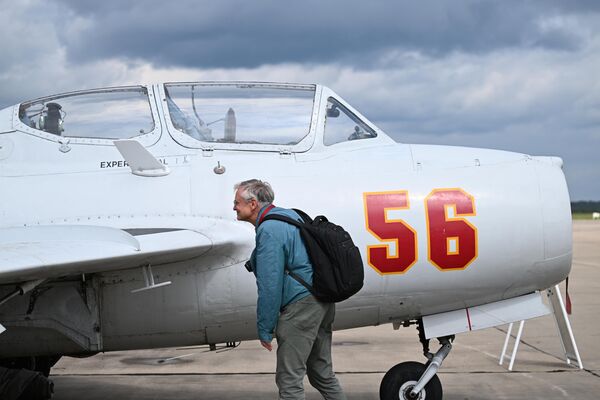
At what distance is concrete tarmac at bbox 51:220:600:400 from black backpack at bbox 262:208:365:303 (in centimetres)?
229

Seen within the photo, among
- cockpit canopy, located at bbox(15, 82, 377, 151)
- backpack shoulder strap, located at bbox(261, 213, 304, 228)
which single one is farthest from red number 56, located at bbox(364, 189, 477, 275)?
backpack shoulder strap, located at bbox(261, 213, 304, 228)

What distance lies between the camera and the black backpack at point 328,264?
538cm

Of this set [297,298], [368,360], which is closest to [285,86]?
[297,298]

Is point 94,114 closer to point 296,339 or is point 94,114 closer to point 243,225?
point 243,225

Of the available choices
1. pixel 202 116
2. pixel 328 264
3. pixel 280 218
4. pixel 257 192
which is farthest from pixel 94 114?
pixel 328 264

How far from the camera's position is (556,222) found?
6406 mm

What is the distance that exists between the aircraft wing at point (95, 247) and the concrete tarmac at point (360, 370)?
1.61 m

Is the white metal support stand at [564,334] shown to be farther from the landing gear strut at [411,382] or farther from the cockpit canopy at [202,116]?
the cockpit canopy at [202,116]

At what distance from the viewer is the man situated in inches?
206

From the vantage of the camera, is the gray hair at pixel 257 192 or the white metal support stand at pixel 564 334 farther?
the white metal support stand at pixel 564 334

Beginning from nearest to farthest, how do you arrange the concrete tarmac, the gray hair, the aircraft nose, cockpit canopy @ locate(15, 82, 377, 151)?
the gray hair < the aircraft nose < cockpit canopy @ locate(15, 82, 377, 151) < the concrete tarmac

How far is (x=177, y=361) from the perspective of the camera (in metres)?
10.4

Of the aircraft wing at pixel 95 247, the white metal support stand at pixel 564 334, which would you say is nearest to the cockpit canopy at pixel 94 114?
the aircraft wing at pixel 95 247

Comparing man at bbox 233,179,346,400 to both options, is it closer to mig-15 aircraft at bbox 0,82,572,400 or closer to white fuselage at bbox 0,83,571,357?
mig-15 aircraft at bbox 0,82,572,400
